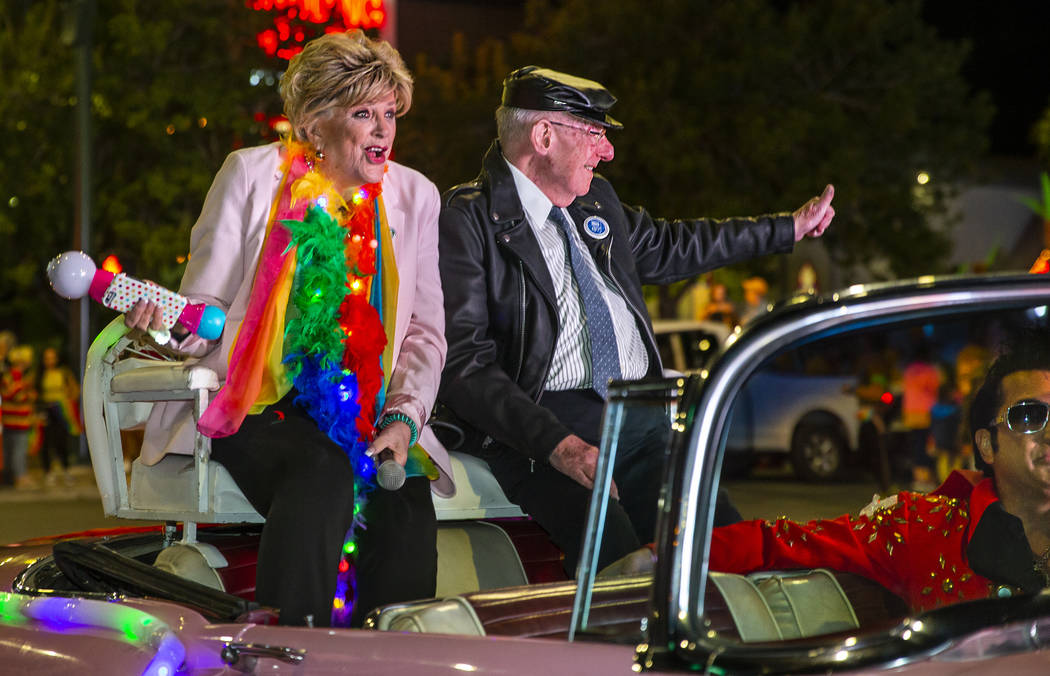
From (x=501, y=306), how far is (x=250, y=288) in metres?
0.66

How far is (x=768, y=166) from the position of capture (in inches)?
820

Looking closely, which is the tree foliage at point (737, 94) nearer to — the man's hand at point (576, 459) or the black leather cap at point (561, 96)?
the black leather cap at point (561, 96)

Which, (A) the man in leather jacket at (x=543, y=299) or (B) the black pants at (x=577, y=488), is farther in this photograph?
(A) the man in leather jacket at (x=543, y=299)

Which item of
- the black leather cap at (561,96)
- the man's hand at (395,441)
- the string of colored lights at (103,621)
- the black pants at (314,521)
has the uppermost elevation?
the black leather cap at (561,96)

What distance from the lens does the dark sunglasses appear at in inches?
71.0

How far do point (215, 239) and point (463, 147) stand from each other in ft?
60.6

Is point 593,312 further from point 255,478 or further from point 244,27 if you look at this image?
point 244,27

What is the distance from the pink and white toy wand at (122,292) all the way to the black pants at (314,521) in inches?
9.3

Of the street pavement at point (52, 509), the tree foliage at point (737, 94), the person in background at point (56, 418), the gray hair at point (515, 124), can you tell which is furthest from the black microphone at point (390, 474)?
the tree foliage at point (737, 94)

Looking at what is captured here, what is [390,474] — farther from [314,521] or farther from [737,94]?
[737,94]

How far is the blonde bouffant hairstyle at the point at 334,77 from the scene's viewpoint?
10.2 ft

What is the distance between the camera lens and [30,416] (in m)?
15.2

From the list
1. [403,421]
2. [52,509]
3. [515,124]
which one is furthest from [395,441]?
[52,509]

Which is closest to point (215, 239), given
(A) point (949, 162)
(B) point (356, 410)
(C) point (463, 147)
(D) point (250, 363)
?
(D) point (250, 363)
